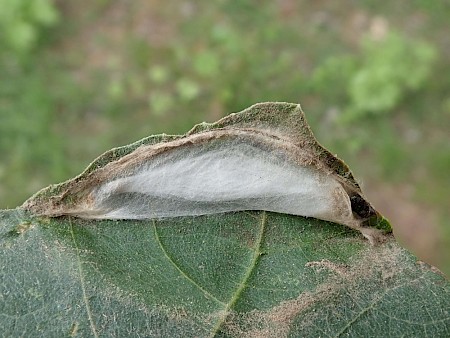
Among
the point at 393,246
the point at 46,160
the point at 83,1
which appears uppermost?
the point at 83,1

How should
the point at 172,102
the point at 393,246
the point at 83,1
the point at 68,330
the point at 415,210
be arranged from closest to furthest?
the point at 68,330 → the point at 393,246 → the point at 415,210 → the point at 172,102 → the point at 83,1

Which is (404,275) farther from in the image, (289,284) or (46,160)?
(46,160)

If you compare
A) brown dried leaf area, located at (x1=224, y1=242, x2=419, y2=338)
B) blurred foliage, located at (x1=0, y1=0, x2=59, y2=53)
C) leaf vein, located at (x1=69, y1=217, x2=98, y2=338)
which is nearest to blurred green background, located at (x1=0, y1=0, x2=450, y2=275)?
blurred foliage, located at (x1=0, y1=0, x2=59, y2=53)

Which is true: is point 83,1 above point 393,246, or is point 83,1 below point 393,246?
above

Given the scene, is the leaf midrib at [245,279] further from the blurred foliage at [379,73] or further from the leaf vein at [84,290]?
the blurred foliage at [379,73]

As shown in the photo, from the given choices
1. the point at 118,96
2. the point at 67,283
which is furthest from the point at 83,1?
the point at 67,283

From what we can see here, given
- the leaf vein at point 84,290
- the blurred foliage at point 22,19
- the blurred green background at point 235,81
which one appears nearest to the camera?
the leaf vein at point 84,290

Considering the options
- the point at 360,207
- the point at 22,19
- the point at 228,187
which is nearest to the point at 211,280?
the point at 228,187

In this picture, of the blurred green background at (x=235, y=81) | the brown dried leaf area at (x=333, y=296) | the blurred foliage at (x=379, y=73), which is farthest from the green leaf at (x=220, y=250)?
the blurred foliage at (x=379, y=73)
